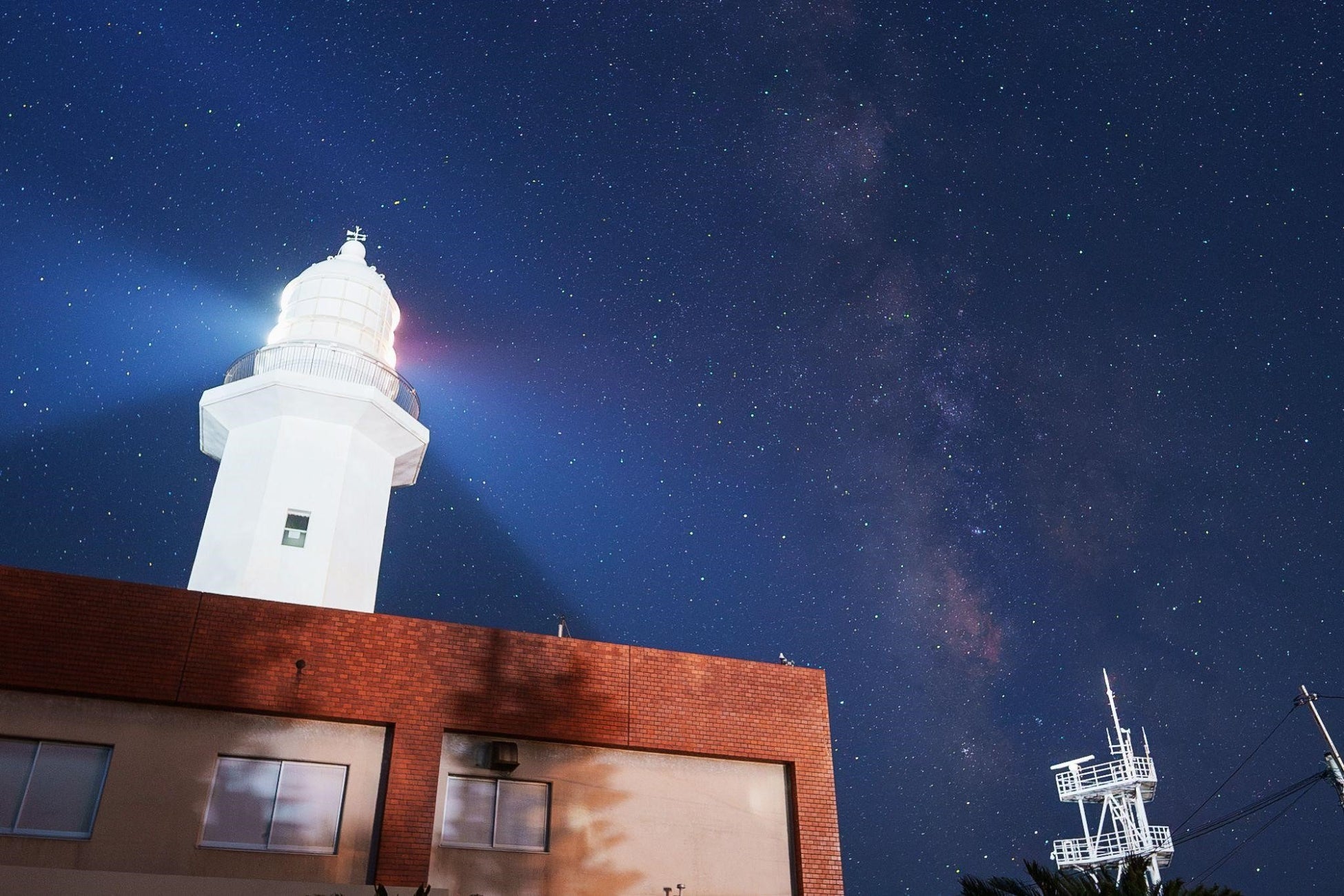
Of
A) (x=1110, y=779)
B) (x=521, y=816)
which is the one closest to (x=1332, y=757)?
(x=1110, y=779)

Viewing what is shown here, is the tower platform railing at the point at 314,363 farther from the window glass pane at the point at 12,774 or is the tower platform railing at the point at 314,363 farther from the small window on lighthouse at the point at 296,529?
the window glass pane at the point at 12,774

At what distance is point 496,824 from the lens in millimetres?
14539

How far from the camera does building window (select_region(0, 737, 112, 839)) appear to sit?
489 inches

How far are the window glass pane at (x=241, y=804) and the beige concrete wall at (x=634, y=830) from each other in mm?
2209

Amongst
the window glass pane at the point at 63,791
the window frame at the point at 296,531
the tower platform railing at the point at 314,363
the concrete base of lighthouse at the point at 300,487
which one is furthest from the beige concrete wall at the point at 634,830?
the tower platform railing at the point at 314,363

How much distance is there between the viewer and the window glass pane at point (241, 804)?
13211mm

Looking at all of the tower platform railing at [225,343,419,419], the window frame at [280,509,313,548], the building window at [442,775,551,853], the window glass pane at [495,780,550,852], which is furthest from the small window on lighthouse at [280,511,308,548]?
the window glass pane at [495,780,550,852]

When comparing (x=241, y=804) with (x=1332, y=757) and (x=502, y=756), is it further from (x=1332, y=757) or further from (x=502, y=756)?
(x=1332, y=757)

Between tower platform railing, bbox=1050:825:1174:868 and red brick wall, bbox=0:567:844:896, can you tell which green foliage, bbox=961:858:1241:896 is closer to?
red brick wall, bbox=0:567:844:896

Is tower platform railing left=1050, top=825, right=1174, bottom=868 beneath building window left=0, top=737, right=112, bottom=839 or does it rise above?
above

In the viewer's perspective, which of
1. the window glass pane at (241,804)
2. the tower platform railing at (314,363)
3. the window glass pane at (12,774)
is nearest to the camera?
the window glass pane at (12,774)

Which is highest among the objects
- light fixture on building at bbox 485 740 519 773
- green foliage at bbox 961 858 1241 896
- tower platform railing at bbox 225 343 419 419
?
tower platform railing at bbox 225 343 419 419

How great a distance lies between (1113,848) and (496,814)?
29.6m

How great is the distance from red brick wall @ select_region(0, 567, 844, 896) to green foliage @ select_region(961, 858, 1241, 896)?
267 cm
